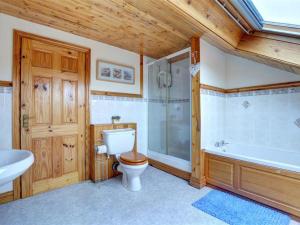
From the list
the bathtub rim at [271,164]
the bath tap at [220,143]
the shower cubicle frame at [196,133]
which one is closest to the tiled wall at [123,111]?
the shower cubicle frame at [196,133]

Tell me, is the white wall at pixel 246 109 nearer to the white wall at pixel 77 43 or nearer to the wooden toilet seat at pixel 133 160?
the wooden toilet seat at pixel 133 160

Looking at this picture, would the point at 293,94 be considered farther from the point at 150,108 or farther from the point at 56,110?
the point at 56,110

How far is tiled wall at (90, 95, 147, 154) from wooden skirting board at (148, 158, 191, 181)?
32 cm

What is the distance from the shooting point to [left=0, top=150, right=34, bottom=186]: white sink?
1.02 m

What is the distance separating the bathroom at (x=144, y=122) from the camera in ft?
5.80

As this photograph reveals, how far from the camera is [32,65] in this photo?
6.89 feet

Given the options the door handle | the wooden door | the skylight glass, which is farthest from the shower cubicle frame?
the door handle

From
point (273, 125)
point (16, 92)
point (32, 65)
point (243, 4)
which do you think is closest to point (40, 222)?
point (16, 92)

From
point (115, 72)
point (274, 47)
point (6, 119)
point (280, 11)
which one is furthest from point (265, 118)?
point (6, 119)

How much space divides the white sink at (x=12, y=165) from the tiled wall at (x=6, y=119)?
2.17 feet

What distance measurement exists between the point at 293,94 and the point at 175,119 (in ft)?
5.53

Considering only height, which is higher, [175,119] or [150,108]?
[150,108]

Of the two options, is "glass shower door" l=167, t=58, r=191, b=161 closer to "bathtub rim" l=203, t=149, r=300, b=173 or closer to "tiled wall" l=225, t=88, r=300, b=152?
"bathtub rim" l=203, t=149, r=300, b=173

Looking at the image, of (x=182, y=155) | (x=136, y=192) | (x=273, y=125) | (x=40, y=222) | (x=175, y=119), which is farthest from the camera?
(x=175, y=119)
